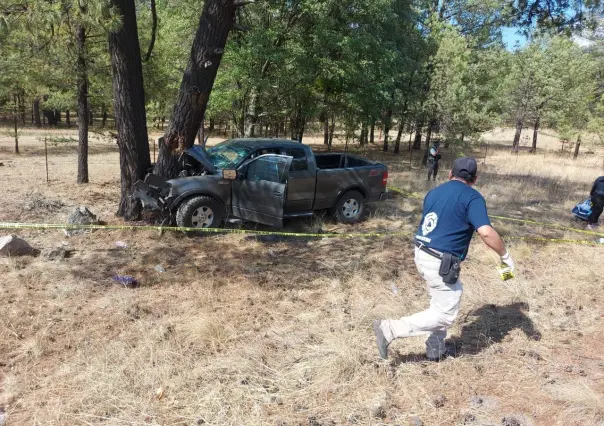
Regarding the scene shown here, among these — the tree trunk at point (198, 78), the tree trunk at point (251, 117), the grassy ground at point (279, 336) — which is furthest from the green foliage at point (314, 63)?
the grassy ground at point (279, 336)

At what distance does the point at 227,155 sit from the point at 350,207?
2.66 m

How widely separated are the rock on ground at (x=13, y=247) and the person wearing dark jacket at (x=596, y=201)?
9972 millimetres

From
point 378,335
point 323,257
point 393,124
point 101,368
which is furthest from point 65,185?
point 393,124

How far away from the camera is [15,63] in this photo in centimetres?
1129

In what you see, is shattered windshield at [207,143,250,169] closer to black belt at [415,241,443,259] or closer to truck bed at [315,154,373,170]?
truck bed at [315,154,373,170]

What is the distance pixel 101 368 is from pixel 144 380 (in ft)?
1.34

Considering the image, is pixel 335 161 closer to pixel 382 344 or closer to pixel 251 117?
pixel 382 344

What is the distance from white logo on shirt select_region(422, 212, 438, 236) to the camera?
12.0 feet

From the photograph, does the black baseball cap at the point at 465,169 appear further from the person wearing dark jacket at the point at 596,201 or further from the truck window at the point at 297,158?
the person wearing dark jacket at the point at 596,201

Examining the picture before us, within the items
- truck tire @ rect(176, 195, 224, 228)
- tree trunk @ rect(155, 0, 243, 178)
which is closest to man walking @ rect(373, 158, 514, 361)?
truck tire @ rect(176, 195, 224, 228)

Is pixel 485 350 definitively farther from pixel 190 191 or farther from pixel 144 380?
pixel 190 191

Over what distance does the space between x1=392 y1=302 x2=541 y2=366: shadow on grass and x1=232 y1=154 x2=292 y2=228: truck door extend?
3482 millimetres

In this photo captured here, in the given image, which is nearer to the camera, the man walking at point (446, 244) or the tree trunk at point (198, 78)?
the man walking at point (446, 244)

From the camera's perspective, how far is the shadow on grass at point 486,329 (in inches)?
165
